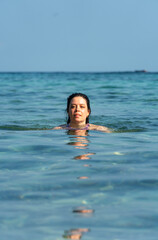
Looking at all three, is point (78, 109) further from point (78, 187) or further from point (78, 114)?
point (78, 187)

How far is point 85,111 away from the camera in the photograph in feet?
25.7

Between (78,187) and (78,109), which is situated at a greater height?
(78,109)

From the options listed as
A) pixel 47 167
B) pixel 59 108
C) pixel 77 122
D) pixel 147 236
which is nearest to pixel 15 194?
pixel 47 167

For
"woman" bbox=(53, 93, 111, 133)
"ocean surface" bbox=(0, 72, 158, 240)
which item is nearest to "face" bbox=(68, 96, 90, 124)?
"woman" bbox=(53, 93, 111, 133)

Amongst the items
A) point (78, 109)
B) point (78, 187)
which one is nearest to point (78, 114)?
point (78, 109)

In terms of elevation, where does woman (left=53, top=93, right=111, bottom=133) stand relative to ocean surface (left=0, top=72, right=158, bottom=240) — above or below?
above

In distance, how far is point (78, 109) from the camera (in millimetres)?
7617

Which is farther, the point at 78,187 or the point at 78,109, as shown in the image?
the point at 78,109

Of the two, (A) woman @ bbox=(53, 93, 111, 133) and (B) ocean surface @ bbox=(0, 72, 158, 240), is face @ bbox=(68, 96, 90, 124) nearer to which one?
(A) woman @ bbox=(53, 93, 111, 133)

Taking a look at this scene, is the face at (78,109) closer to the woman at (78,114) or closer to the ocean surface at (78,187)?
the woman at (78,114)

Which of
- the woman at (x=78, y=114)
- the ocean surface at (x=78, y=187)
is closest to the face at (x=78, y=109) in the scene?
the woman at (x=78, y=114)

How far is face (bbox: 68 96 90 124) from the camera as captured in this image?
762cm

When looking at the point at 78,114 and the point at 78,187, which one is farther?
the point at 78,114

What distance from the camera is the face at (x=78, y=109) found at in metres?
7.62
